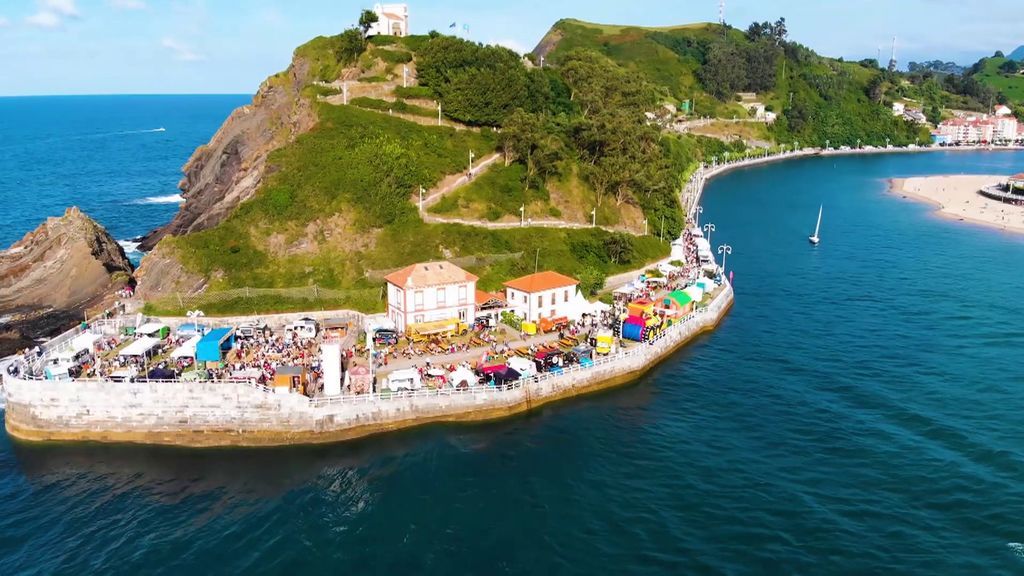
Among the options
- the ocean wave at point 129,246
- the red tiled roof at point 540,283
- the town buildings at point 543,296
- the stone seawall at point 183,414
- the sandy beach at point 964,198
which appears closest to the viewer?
the stone seawall at point 183,414

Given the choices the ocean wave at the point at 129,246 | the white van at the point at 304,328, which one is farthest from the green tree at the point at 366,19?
the white van at the point at 304,328

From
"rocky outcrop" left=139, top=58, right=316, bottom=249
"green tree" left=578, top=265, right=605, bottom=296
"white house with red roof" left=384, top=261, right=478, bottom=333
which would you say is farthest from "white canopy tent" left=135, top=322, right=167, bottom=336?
"green tree" left=578, top=265, right=605, bottom=296

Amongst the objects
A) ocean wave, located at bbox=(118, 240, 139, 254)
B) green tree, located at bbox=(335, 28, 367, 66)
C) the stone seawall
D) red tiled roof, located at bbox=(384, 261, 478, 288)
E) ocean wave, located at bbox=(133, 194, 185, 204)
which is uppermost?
green tree, located at bbox=(335, 28, 367, 66)

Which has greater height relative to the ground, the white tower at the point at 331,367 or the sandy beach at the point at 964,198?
the sandy beach at the point at 964,198

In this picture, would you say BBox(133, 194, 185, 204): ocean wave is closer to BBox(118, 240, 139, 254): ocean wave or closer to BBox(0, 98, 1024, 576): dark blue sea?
BBox(118, 240, 139, 254): ocean wave

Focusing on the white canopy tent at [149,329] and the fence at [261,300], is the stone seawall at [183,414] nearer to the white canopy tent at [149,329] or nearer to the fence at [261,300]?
the white canopy tent at [149,329]

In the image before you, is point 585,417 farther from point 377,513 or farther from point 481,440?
point 377,513
